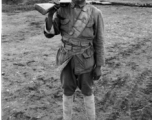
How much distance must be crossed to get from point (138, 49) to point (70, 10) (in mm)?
4269

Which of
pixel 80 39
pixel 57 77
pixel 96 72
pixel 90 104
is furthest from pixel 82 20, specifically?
pixel 57 77

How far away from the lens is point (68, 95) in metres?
2.99

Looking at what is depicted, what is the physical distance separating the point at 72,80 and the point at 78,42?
1.63 ft

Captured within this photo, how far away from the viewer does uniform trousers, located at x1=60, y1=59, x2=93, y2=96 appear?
2.83m

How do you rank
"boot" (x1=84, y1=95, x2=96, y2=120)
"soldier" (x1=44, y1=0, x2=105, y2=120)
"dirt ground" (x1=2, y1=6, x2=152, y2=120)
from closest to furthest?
1. "soldier" (x1=44, y1=0, x2=105, y2=120)
2. "boot" (x1=84, y1=95, x2=96, y2=120)
3. "dirt ground" (x1=2, y1=6, x2=152, y2=120)

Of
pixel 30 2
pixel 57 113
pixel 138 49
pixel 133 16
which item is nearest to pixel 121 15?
pixel 133 16

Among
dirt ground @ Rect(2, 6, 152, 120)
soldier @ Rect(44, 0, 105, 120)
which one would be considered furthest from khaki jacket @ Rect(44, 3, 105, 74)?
dirt ground @ Rect(2, 6, 152, 120)

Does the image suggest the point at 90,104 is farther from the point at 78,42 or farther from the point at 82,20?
the point at 82,20

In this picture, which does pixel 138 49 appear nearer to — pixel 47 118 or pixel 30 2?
pixel 47 118

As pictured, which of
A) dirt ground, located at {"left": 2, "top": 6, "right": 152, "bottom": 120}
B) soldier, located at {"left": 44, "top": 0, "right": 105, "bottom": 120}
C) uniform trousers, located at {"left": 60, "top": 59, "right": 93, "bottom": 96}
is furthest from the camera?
dirt ground, located at {"left": 2, "top": 6, "right": 152, "bottom": 120}

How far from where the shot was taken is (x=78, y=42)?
2.69 metres

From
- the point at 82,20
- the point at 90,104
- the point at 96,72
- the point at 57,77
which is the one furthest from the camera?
the point at 57,77

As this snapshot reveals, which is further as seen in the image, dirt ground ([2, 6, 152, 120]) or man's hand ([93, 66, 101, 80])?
dirt ground ([2, 6, 152, 120])

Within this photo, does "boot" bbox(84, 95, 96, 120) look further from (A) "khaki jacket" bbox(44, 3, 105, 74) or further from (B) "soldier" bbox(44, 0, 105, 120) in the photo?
(A) "khaki jacket" bbox(44, 3, 105, 74)
